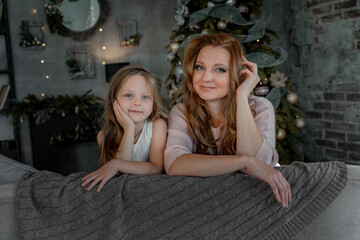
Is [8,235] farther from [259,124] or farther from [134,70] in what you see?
[259,124]

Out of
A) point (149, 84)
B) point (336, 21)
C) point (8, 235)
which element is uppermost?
point (336, 21)

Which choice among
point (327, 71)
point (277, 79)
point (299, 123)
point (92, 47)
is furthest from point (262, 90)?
point (92, 47)

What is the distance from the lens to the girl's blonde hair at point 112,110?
5.67 ft

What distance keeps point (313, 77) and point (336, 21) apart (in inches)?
27.5

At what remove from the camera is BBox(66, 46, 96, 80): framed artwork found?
459 cm

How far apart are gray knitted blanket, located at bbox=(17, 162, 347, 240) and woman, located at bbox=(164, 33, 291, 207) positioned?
0.24m

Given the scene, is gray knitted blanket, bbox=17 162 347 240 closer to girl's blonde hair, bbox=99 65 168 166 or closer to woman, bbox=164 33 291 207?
woman, bbox=164 33 291 207

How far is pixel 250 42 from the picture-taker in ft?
11.0

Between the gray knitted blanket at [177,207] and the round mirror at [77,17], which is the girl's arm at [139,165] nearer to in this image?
the gray knitted blanket at [177,207]

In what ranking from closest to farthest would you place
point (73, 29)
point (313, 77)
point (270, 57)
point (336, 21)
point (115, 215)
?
point (115, 215) → point (270, 57) → point (336, 21) → point (313, 77) → point (73, 29)

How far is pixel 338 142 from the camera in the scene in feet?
13.0

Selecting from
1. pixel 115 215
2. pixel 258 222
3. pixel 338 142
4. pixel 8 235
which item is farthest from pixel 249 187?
pixel 338 142

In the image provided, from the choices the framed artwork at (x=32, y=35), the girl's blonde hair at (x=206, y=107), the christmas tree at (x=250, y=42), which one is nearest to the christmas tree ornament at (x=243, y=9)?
the christmas tree at (x=250, y=42)

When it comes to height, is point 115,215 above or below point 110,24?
below
